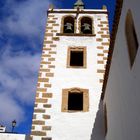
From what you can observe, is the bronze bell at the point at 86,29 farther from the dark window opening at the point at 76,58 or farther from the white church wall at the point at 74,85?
the dark window opening at the point at 76,58

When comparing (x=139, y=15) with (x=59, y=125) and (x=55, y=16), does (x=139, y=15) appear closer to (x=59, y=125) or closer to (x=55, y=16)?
(x=59, y=125)

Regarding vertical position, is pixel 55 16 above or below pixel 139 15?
above

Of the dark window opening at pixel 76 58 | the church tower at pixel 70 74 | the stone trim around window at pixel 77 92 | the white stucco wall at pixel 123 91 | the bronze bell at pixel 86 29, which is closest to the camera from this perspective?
the white stucco wall at pixel 123 91

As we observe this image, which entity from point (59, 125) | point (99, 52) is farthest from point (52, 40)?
point (59, 125)

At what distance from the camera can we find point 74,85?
12188 mm

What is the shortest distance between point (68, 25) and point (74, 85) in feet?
11.8

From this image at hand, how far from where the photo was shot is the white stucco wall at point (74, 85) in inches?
432

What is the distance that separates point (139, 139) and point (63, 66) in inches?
276

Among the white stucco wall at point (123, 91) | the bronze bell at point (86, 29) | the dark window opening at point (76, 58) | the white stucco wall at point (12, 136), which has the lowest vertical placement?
the white stucco wall at point (12, 136)

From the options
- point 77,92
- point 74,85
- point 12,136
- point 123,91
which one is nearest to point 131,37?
point 123,91

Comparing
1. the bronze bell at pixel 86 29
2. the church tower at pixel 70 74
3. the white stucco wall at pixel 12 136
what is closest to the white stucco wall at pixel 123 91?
the church tower at pixel 70 74

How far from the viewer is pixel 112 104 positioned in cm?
939

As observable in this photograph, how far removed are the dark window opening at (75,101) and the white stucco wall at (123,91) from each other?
7.32ft

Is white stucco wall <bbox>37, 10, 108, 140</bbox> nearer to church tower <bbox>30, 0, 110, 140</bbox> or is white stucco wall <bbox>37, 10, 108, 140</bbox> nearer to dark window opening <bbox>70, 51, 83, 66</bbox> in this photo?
church tower <bbox>30, 0, 110, 140</bbox>
